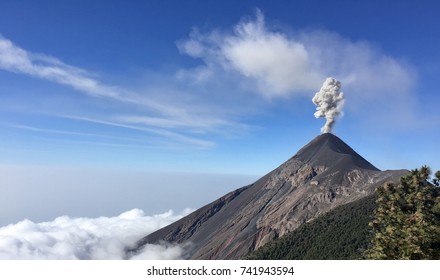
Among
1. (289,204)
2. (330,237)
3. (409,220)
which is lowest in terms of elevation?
(330,237)

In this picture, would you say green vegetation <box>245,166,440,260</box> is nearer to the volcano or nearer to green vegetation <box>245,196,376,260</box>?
green vegetation <box>245,196,376,260</box>

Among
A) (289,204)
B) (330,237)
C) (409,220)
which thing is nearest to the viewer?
(409,220)

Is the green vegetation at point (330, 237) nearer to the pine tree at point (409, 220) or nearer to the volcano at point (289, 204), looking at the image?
the volcano at point (289, 204)

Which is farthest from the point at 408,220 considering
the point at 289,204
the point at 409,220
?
the point at 289,204

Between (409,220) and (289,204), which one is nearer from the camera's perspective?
(409,220)

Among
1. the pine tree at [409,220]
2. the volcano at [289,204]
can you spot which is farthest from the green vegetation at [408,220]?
the volcano at [289,204]

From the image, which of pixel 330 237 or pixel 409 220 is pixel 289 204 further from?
pixel 409 220
